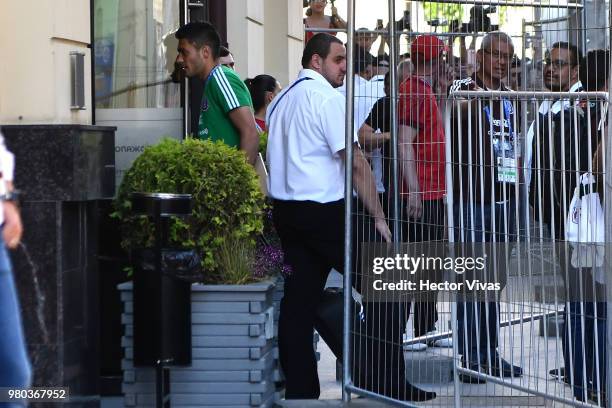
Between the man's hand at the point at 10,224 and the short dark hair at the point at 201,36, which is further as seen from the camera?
the short dark hair at the point at 201,36

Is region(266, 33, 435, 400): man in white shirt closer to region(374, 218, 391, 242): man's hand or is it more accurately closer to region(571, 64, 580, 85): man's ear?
region(374, 218, 391, 242): man's hand

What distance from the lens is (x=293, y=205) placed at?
6.95 metres

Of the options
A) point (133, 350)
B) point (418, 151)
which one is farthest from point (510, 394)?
point (133, 350)

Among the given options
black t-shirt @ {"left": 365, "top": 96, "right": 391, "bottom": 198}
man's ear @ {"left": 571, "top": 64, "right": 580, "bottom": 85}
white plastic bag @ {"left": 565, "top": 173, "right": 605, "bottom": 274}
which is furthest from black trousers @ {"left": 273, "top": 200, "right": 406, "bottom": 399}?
man's ear @ {"left": 571, "top": 64, "right": 580, "bottom": 85}

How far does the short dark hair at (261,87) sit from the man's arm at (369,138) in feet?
8.31

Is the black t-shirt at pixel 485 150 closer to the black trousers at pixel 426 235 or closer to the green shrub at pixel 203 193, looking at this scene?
the black trousers at pixel 426 235

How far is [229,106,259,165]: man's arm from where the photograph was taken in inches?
283

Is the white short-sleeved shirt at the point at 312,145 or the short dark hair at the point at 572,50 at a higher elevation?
the short dark hair at the point at 572,50

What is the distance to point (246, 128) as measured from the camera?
718 centimetres

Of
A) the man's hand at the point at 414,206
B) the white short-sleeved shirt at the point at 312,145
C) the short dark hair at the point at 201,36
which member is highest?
the short dark hair at the point at 201,36

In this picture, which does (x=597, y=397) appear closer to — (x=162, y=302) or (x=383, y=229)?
(x=383, y=229)

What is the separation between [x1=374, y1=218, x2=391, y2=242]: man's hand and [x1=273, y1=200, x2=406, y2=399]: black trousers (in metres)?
0.16

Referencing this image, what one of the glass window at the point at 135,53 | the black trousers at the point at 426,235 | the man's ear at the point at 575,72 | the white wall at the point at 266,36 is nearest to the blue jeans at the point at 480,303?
the black trousers at the point at 426,235

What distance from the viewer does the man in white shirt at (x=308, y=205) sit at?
22.4 ft
